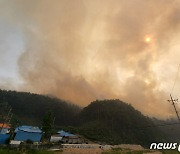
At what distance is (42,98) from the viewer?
644 feet

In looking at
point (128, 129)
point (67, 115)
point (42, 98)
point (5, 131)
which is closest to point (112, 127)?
point (128, 129)

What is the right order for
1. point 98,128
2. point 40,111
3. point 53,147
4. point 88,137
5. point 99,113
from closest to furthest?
point 53,147 < point 88,137 < point 98,128 < point 99,113 < point 40,111

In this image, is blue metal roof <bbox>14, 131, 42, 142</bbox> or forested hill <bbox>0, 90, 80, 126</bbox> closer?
blue metal roof <bbox>14, 131, 42, 142</bbox>

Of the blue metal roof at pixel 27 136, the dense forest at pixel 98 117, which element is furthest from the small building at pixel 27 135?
the dense forest at pixel 98 117

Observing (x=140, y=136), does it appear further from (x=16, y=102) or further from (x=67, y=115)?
(x=16, y=102)

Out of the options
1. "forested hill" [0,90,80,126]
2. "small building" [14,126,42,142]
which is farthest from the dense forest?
"small building" [14,126,42,142]

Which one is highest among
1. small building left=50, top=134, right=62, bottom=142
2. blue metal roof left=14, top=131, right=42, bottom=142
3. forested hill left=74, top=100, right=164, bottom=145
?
forested hill left=74, top=100, right=164, bottom=145

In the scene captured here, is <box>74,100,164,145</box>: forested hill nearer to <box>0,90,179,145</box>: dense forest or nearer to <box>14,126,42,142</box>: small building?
<box>0,90,179,145</box>: dense forest

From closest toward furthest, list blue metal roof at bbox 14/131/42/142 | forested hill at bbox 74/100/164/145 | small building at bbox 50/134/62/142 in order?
blue metal roof at bbox 14/131/42/142 → small building at bbox 50/134/62/142 → forested hill at bbox 74/100/164/145

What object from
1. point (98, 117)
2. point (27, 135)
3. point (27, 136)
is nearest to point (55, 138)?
point (27, 135)

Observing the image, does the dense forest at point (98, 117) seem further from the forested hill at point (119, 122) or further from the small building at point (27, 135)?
the small building at point (27, 135)

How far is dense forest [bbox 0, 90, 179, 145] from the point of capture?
12500 cm

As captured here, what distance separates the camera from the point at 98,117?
143500mm

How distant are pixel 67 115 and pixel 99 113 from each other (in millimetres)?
38651
